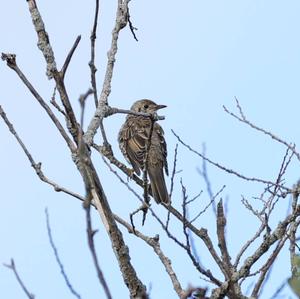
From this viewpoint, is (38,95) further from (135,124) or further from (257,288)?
(135,124)

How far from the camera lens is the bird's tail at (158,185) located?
8836 mm

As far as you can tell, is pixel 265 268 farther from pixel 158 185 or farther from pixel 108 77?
pixel 158 185

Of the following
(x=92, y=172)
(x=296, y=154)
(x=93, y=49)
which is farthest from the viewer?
(x=296, y=154)

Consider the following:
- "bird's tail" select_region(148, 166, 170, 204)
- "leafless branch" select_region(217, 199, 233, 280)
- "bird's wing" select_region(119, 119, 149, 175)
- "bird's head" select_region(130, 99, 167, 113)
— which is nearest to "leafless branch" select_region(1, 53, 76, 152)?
"leafless branch" select_region(217, 199, 233, 280)

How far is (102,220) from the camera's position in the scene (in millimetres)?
3668

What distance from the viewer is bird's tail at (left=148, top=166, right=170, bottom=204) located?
884 centimetres

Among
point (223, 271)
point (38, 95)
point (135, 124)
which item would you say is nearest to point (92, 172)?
point (38, 95)

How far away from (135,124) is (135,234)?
6.30m

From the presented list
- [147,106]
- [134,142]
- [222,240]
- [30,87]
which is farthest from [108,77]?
[147,106]

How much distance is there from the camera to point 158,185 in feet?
31.0

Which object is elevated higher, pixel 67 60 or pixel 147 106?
pixel 147 106

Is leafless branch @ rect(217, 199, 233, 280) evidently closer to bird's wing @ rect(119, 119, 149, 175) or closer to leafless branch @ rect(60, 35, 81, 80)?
leafless branch @ rect(60, 35, 81, 80)

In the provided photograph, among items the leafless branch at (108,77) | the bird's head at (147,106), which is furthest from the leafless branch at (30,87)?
the bird's head at (147,106)

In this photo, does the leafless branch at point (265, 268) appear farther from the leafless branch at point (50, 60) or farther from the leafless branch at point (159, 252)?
the leafless branch at point (50, 60)
